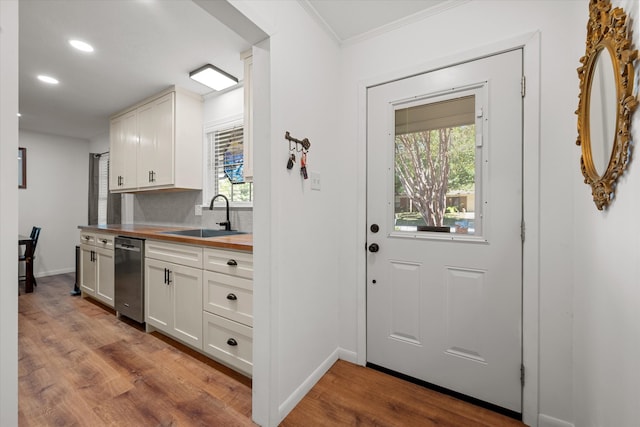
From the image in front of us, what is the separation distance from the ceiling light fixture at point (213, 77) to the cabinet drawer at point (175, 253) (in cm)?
155

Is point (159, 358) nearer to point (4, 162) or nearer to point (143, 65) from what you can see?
point (4, 162)

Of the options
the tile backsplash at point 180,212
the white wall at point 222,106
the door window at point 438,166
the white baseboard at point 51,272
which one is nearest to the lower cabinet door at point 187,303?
the tile backsplash at point 180,212

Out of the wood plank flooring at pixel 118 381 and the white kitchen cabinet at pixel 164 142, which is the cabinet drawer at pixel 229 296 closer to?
the wood plank flooring at pixel 118 381

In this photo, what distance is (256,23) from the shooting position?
1305mm

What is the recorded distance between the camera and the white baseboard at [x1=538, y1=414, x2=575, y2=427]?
1.39 m

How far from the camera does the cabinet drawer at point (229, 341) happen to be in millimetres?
1802

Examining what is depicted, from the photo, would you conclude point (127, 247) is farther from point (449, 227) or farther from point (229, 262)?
point (449, 227)

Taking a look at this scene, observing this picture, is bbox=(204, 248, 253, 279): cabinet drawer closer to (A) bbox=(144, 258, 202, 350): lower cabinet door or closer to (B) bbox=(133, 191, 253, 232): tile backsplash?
(A) bbox=(144, 258, 202, 350): lower cabinet door

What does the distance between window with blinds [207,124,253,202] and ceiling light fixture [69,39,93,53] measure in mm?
1180

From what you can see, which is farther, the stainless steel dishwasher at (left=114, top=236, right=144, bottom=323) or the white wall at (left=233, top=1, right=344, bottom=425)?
the stainless steel dishwasher at (left=114, top=236, right=144, bottom=323)

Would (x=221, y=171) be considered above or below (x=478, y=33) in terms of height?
below

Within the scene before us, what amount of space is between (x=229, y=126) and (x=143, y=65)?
86cm

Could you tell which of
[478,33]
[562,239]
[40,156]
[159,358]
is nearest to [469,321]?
[562,239]

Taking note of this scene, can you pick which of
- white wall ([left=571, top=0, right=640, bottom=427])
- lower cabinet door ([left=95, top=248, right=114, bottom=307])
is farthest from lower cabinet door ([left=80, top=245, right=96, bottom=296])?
white wall ([left=571, top=0, right=640, bottom=427])
